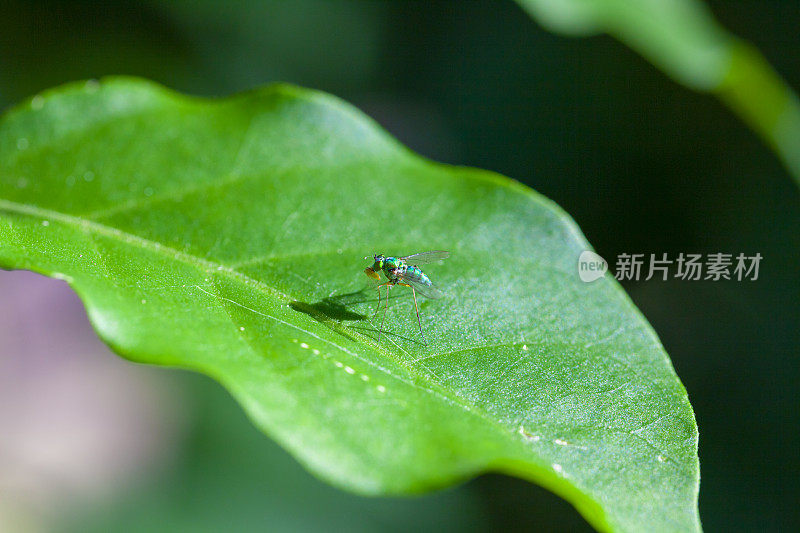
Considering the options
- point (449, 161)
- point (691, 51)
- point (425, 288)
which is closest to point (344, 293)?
point (425, 288)

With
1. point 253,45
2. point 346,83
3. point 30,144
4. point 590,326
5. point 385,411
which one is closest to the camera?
point 385,411

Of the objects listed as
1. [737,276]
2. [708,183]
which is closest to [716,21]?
[708,183]

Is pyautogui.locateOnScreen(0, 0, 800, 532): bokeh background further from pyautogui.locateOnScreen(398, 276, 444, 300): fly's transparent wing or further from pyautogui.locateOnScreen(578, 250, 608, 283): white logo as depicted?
pyautogui.locateOnScreen(578, 250, 608, 283): white logo

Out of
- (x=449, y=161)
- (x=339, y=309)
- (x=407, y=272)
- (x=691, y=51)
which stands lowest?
(x=339, y=309)

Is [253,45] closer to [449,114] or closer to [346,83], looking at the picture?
[346,83]
